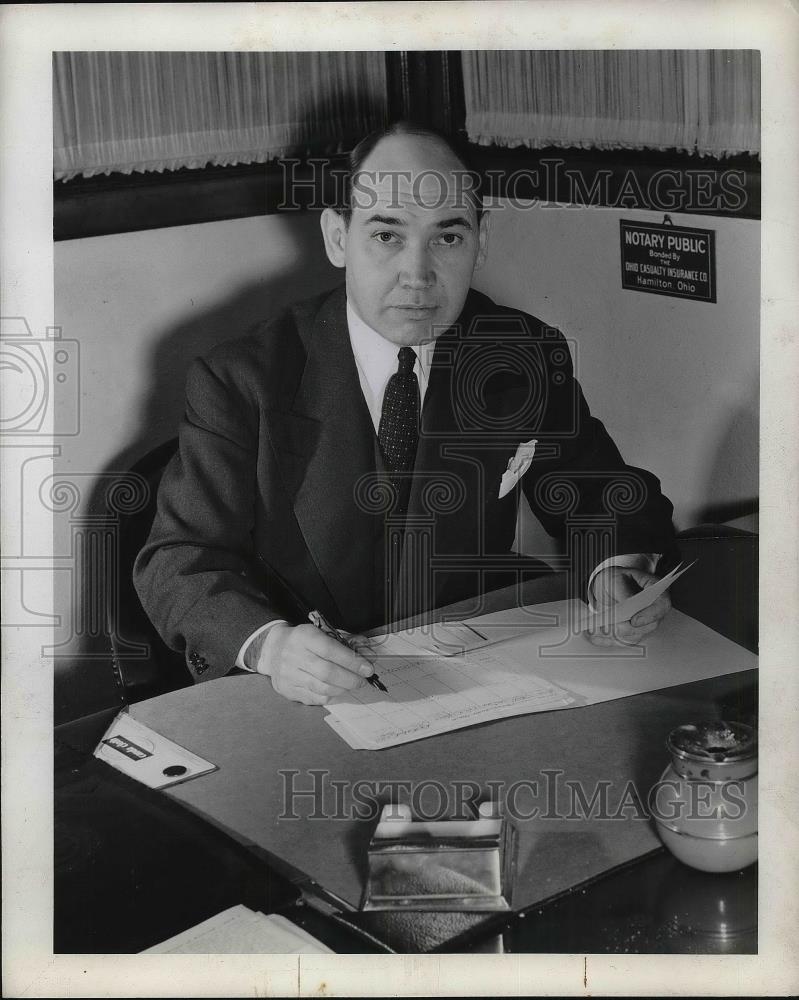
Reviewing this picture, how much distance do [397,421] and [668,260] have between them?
1.39ft

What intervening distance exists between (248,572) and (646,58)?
2.77 feet

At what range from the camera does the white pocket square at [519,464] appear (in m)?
1.40

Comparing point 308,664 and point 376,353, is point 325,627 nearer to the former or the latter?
point 308,664

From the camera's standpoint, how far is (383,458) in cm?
138

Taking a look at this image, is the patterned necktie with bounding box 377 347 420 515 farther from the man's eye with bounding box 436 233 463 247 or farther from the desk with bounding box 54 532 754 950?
the desk with bounding box 54 532 754 950

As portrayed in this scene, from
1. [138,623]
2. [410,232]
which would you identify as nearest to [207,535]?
[138,623]

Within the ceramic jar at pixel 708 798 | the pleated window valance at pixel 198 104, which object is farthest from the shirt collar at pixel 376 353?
the ceramic jar at pixel 708 798

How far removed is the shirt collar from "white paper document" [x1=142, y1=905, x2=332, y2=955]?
0.67 m

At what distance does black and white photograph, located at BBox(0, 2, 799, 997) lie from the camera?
127cm

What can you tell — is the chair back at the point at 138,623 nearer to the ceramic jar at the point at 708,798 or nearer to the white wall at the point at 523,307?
the white wall at the point at 523,307

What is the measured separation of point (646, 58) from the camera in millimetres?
1336

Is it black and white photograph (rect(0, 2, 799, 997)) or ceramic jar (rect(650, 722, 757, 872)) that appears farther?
black and white photograph (rect(0, 2, 799, 997))

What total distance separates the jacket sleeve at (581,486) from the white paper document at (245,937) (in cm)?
58

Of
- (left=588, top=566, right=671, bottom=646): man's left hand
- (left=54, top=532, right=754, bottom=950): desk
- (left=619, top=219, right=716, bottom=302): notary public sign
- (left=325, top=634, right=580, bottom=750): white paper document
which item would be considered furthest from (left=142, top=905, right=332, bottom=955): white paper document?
(left=619, top=219, right=716, bottom=302): notary public sign
